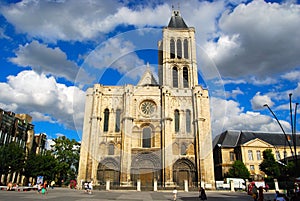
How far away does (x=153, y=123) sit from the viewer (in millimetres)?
36094

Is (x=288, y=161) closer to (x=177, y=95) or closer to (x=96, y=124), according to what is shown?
(x=177, y=95)

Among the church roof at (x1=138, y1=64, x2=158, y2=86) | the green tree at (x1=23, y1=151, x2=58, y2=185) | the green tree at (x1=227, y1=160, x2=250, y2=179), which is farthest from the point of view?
the church roof at (x1=138, y1=64, x2=158, y2=86)

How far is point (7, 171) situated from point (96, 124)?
13319mm

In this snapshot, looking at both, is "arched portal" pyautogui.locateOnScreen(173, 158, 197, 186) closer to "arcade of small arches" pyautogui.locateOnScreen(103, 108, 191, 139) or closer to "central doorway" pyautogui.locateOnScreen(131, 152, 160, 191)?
"central doorway" pyautogui.locateOnScreen(131, 152, 160, 191)

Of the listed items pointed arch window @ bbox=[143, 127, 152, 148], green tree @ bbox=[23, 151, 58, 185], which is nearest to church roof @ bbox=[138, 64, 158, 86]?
pointed arch window @ bbox=[143, 127, 152, 148]

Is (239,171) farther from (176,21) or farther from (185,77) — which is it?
(176,21)

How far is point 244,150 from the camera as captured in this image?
40094 millimetres

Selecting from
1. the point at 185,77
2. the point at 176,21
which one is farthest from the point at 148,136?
the point at 176,21

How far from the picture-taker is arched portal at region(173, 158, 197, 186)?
3356 cm

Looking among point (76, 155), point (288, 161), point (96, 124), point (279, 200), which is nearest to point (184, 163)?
point (96, 124)

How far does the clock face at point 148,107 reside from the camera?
122ft

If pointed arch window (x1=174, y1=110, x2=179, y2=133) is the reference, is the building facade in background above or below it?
below

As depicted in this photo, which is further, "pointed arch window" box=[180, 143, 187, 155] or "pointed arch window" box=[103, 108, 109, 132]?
"pointed arch window" box=[103, 108, 109, 132]

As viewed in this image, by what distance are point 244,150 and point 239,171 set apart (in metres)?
5.82
